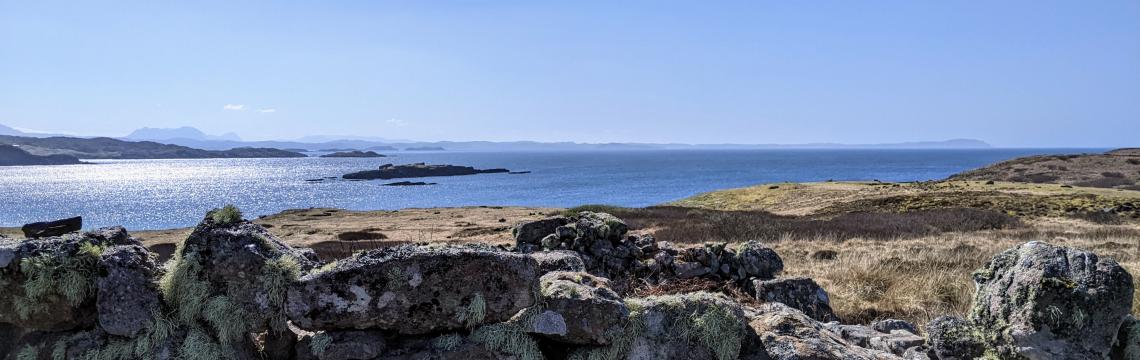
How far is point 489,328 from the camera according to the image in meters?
5.46

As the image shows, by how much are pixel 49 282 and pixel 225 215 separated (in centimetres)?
153

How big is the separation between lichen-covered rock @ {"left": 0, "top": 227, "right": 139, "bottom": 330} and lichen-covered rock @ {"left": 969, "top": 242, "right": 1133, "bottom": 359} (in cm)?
842

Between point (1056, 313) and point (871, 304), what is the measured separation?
6.96 metres

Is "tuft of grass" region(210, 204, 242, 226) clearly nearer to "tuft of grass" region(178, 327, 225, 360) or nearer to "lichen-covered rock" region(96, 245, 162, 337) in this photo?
"lichen-covered rock" region(96, 245, 162, 337)

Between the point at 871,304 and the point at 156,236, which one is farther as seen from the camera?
the point at 156,236

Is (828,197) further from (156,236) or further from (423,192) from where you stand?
(423,192)

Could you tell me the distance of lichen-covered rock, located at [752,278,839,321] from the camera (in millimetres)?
10070

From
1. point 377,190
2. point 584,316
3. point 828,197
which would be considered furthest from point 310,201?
point 584,316

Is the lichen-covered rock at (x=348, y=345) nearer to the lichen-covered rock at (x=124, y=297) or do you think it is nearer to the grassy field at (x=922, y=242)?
the lichen-covered rock at (x=124, y=297)

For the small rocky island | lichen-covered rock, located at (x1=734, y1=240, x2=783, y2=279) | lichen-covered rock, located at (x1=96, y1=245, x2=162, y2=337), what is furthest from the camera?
the small rocky island

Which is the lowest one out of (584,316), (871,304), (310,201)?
(310,201)

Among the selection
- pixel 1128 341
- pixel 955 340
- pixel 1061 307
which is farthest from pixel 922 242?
pixel 1061 307

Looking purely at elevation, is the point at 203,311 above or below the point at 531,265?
below

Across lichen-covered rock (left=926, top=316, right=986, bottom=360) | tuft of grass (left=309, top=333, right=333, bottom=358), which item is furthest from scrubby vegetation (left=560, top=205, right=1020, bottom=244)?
tuft of grass (left=309, top=333, right=333, bottom=358)
